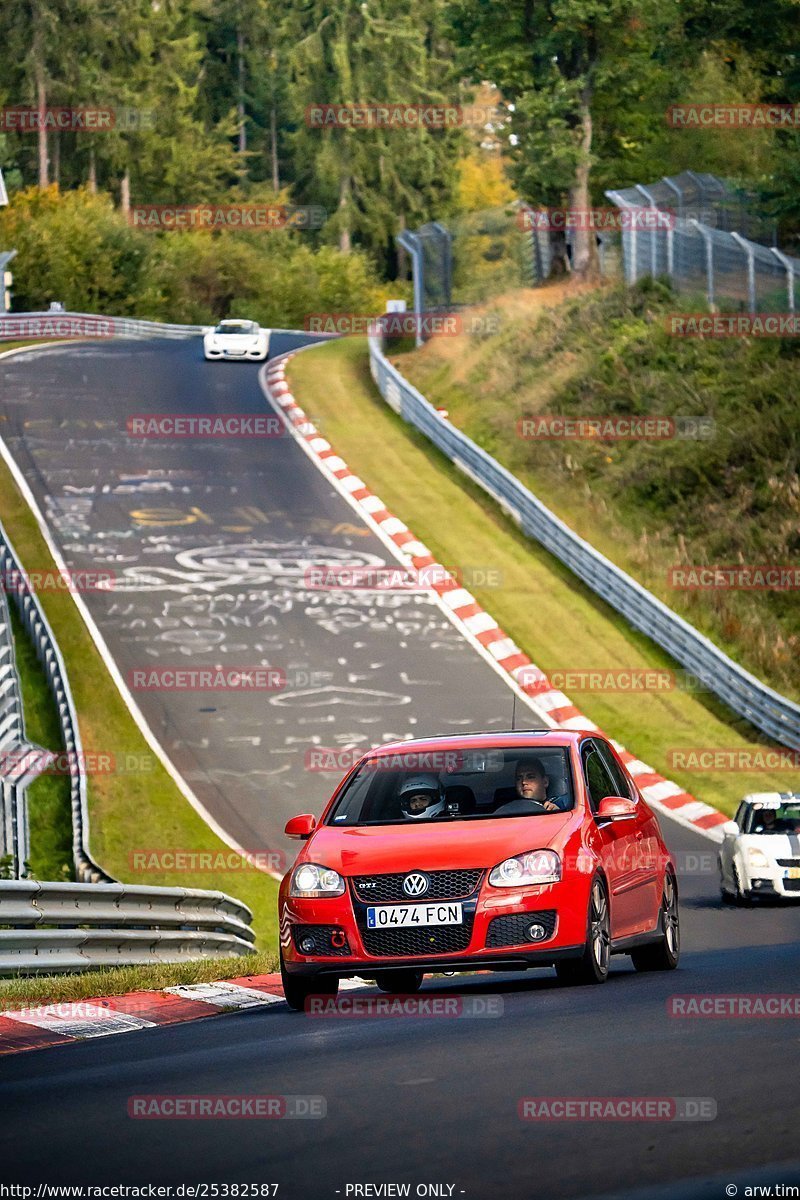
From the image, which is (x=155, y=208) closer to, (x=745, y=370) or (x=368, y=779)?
(x=745, y=370)

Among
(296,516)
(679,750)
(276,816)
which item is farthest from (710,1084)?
(296,516)

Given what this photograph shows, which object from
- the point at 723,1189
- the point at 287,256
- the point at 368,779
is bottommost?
the point at 287,256

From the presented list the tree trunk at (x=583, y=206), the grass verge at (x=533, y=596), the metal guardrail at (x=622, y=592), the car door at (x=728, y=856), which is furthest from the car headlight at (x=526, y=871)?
the tree trunk at (x=583, y=206)

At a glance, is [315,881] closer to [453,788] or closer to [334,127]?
[453,788]

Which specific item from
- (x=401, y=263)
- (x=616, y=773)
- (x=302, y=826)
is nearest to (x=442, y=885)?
(x=302, y=826)

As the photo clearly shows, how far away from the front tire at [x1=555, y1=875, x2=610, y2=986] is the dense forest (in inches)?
1354

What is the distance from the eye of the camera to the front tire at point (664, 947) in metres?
12.0

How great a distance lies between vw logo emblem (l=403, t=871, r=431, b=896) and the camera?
1030 cm

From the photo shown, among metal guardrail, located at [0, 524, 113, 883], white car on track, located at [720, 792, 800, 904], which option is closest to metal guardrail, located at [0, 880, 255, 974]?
metal guardrail, located at [0, 524, 113, 883]

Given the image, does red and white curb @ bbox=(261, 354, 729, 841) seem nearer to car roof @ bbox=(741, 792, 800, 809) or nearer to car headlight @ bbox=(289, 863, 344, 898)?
car roof @ bbox=(741, 792, 800, 809)

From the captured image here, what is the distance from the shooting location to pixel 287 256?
327ft

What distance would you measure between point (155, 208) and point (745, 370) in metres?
67.8

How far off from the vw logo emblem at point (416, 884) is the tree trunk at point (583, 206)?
149ft

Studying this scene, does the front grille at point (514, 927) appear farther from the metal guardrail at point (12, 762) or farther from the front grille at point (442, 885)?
the metal guardrail at point (12, 762)
